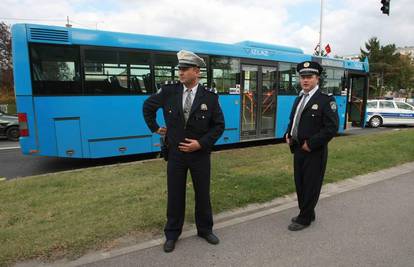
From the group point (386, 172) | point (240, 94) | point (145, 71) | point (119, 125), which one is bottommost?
point (386, 172)

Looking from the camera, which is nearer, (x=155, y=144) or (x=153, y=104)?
(x=153, y=104)

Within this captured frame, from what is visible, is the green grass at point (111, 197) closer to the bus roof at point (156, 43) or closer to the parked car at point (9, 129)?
the bus roof at point (156, 43)

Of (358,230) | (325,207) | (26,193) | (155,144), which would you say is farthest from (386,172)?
(26,193)

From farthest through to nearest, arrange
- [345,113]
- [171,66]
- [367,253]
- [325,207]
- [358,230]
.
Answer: [345,113], [171,66], [325,207], [358,230], [367,253]

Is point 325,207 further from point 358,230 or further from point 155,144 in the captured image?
point 155,144

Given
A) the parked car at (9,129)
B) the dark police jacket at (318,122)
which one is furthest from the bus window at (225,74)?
the parked car at (9,129)

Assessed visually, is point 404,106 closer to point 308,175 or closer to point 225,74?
point 225,74

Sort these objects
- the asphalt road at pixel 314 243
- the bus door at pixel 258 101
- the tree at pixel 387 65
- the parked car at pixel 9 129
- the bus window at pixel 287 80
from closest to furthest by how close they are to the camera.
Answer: the asphalt road at pixel 314 243 → the bus door at pixel 258 101 → the bus window at pixel 287 80 → the parked car at pixel 9 129 → the tree at pixel 387 65

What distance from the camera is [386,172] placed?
21.5ft

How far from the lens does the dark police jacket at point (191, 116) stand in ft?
10.5

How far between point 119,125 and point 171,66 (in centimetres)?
190

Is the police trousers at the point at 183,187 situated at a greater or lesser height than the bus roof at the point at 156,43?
lesser

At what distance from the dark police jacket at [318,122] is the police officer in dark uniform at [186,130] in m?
1.06

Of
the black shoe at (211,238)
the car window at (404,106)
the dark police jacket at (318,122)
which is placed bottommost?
the black shoe at (211,238)
